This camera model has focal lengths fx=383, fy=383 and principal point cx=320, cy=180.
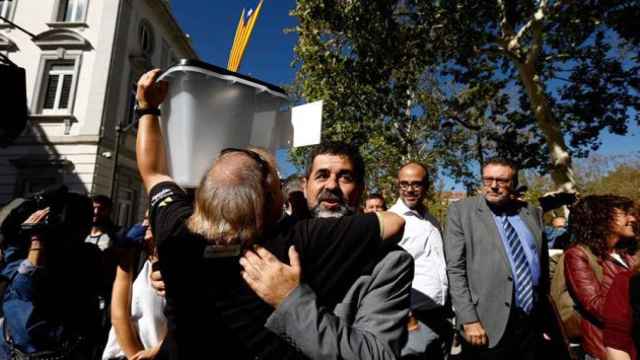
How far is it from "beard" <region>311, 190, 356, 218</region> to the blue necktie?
1653mm

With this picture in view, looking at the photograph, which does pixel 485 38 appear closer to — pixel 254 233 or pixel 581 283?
pixel 581 283

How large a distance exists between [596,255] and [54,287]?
360 cm

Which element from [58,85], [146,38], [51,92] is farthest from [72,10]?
[51,92]

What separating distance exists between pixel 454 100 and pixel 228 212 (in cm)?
1132

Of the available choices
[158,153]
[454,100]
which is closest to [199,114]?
[158,153]

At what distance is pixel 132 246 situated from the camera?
→ 2.32 m

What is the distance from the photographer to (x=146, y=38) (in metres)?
17.2

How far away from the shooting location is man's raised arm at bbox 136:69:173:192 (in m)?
1.60

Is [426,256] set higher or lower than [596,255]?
lower

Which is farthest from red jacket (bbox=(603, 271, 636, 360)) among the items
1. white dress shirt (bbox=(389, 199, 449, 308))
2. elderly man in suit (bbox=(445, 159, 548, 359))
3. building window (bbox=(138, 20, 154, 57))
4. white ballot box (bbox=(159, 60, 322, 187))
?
building window (bbox=(138, 20, 154, 57))

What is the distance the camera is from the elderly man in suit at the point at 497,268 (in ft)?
9.12

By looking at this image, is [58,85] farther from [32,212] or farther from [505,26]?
[505,26]

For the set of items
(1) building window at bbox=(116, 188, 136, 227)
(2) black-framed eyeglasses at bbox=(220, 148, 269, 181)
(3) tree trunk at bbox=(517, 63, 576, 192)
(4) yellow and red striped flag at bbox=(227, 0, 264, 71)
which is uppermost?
(3) tree trunk at bbox=(517, 63, 576, 192)

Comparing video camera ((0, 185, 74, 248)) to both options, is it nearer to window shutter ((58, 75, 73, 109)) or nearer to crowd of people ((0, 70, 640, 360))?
crowd of people ((0, 70, 640, 360))
